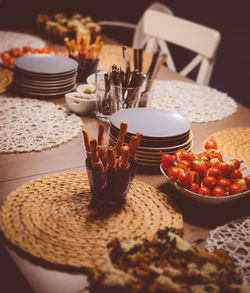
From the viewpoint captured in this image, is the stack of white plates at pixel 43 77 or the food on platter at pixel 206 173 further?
the stack of white plates at pixel 43 77

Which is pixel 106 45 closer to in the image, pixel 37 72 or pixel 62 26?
pixel 62 26

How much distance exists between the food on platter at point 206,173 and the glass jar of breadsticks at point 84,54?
2.60 ft

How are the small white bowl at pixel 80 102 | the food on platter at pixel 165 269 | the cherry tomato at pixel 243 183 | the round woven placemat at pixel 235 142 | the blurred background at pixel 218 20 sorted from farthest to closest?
the blurred background at pixel 218 20
the small white bowl at pixel 80 102
the round woven placemat at pixel 235 142
the cherry tomato at pixel 243 183
the food on platter at pixel 165 269

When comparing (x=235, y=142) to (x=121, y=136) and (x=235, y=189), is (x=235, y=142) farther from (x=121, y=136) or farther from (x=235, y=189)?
(x=121, y=136)

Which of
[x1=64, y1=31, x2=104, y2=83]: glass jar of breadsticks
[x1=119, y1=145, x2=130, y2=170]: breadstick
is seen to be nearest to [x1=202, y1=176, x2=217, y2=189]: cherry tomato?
[x1=119, y1=145, x2=130, y2=170]: breadstick

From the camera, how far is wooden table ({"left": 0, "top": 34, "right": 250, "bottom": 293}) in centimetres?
65

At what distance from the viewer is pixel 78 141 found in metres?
1.16

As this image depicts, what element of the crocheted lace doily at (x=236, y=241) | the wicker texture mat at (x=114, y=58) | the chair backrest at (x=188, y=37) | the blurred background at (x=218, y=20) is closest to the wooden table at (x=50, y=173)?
the crocheted lace doily at (x=236, y=241)

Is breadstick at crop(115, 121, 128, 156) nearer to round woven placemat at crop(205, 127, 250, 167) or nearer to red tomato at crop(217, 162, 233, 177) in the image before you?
red tomato at crop(217, 162, 233, 177)

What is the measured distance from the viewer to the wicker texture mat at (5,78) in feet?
4.95

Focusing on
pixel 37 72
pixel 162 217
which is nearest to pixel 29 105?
pixel 37 72

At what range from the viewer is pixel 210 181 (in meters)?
0.87

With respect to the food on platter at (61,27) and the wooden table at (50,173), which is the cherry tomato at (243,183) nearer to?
the wooden table at (50,173)

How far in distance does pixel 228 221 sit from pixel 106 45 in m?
1.55
